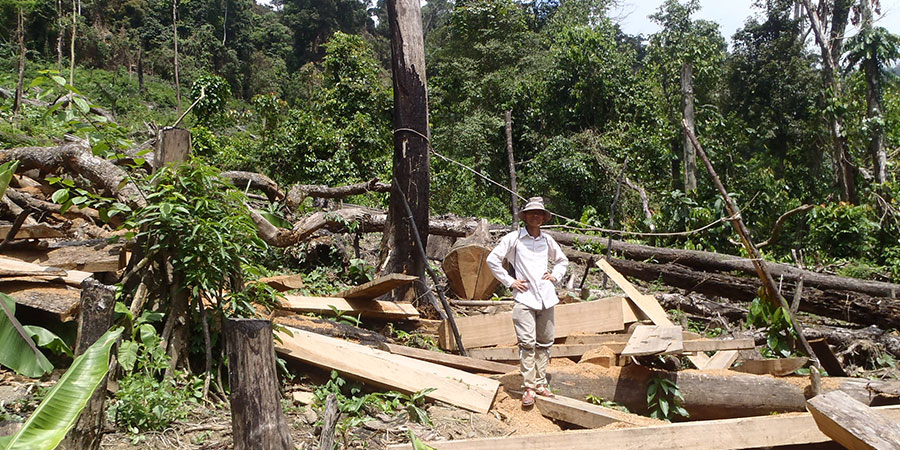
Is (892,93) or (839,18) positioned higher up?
(839,18)

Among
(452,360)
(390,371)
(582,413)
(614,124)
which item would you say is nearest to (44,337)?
(390,371)

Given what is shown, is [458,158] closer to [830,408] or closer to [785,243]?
[785,243]

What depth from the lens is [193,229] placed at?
14.3 ft

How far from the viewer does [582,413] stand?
463 cm

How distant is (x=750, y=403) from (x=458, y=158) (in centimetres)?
1627

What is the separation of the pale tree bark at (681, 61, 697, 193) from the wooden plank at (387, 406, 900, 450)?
9.72 m

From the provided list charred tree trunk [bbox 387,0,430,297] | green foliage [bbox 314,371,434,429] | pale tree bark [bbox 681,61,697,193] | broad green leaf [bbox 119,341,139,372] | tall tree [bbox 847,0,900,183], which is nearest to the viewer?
broad green leaf [bbox 119,341,139,372]

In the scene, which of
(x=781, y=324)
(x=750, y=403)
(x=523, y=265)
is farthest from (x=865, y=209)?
(x=523, y=265)

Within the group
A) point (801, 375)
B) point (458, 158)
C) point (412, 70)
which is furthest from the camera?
point (458, 158)

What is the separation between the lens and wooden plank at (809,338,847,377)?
217 inches

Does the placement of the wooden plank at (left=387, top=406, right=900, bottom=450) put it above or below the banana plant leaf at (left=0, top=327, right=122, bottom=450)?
below

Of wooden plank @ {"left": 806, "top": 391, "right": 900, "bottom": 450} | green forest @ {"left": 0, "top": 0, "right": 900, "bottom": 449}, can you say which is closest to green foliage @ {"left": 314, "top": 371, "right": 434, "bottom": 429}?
green forest @ {"left": 0, "top": 0, "right": 900, "bottom": 449}

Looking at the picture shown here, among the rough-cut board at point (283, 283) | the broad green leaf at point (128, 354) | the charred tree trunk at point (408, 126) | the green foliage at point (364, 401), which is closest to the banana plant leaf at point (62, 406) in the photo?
the broad green leaf at point (128, 354)

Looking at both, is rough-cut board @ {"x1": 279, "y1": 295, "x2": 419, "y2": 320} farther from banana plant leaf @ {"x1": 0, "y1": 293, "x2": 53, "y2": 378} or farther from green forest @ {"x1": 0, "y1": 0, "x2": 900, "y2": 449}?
banana plant leaf @ {"x1": 0, "y1": 293, "x2": 53, "y2": 378}
